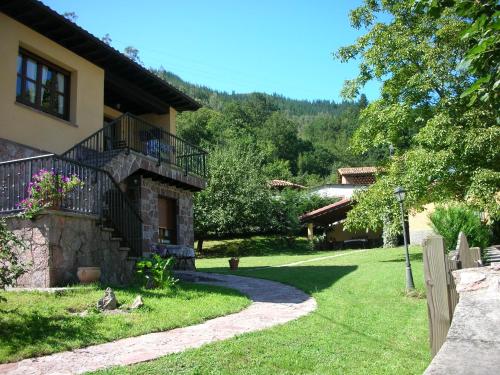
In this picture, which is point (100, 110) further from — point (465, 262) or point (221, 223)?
point (221, 223)

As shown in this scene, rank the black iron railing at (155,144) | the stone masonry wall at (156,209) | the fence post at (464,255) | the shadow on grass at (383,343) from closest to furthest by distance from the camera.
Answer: the fence post at (464,255)
the shadow on grass at (383,343)
the stone masonry wall at (156,209)
the black iron railing at (155,144)

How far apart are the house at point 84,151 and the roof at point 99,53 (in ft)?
0.09

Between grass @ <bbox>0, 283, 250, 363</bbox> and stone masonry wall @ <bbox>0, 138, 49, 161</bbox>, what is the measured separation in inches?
149

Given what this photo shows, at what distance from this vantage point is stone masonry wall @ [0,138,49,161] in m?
9.94

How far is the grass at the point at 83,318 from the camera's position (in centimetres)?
532

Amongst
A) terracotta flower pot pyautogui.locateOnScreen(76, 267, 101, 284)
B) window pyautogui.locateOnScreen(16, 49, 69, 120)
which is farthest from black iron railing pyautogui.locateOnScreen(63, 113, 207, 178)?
terracotta flower pot pyautogui.locateOnScreen(76, 267, 101, 284)

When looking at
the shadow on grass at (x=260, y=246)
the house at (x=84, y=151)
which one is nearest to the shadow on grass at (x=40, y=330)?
the house at (x=84, y=151)

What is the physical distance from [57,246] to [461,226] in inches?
480

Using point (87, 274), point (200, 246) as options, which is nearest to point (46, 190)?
point (87, 274)

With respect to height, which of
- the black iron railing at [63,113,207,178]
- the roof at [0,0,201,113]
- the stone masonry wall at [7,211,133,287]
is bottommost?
the stone masonry wall at [7,211,133,287]

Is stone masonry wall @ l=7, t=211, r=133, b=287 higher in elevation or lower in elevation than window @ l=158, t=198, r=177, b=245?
lower

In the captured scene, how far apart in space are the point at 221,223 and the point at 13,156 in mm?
18792

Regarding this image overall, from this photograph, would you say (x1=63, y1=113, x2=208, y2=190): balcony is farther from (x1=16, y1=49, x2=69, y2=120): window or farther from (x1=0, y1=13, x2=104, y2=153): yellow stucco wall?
(x1=16, y1=49, x2=69, y2=120): window

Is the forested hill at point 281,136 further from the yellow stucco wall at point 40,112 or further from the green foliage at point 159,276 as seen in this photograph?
the green foliage at point 159,276
